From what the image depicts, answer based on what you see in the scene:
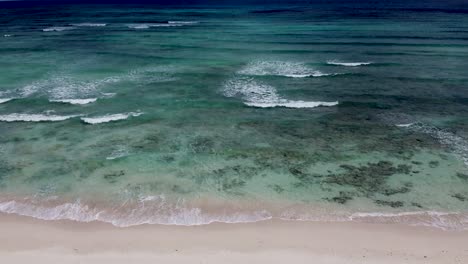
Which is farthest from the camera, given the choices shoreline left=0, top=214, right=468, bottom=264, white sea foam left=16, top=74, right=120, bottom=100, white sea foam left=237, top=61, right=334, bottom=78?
white sea foam left=237, top=61, right=334, bottom=78

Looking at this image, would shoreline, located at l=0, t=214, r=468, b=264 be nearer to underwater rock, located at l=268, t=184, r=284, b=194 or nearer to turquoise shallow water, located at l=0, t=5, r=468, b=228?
turquoise shallow water, located at l=0, t=5, r=468, b=228

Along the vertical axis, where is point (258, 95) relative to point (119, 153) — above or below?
above

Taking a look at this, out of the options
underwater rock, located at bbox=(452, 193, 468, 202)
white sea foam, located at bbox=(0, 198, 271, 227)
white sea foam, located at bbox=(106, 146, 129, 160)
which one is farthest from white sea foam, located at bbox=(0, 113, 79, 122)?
underwater rock, located at bbox=(452, 193, 468, 202)

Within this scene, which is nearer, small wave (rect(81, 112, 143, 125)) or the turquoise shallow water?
the turquoise shallow water

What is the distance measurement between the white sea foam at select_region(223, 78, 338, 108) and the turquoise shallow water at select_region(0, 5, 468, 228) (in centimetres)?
14

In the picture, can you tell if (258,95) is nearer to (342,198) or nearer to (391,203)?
(342,198)

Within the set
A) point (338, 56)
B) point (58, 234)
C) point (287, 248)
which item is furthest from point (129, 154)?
point (338, 56)

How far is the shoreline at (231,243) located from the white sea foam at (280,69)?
1927 cm

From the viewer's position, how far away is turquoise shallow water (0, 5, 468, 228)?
1405 cm

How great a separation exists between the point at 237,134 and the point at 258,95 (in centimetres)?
656

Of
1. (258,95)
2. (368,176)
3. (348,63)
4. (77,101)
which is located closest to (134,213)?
(368,176)

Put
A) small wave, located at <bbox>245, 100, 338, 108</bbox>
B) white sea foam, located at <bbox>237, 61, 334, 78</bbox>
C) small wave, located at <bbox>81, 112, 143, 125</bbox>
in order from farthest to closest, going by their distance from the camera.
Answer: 1. white sea foam, located at <bbox>237, 61, 334, 78</bbox>
2. small wave, located at <bbox>245, 100, 338, 108</bbox>
3. small wave, located at <bbox>81, 112, 143, 125</bbox>

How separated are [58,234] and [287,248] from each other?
23.8 feet

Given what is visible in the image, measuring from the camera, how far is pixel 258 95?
25.9 m
